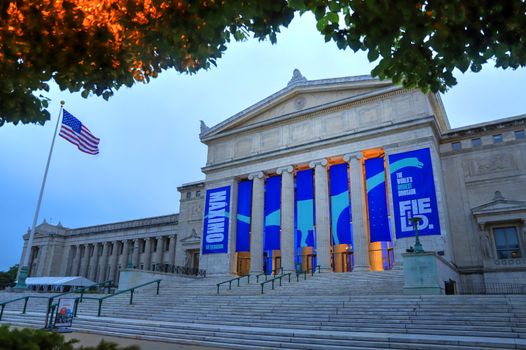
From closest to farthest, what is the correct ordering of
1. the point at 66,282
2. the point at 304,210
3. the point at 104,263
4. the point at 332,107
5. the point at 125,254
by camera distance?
1. the point at 304,210
2. the point at 332,107
3. the point at 66,282
4. the point at 125,254
5. the point at 104,263

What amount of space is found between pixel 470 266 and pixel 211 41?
2566cm

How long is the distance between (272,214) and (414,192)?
1172 cm

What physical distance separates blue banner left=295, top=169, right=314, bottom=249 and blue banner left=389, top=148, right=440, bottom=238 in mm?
6572

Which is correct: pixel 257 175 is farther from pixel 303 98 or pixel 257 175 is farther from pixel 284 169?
pixel 303 98

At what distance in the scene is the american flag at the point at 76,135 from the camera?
27.8 metres

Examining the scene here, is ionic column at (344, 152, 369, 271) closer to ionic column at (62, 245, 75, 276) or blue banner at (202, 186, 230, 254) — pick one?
blue banner at (202, 186, 230, 254)

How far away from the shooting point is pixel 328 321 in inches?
531

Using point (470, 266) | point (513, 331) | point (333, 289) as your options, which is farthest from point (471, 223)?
point (513, 331)

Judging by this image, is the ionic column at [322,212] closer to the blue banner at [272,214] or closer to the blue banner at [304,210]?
the blue banner at [304,210]

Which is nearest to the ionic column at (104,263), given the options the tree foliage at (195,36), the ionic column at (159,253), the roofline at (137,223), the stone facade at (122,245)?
the stone facade at (122,245)

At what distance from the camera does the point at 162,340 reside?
12820 mm

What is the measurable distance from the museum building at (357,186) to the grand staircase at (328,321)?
8024 mm

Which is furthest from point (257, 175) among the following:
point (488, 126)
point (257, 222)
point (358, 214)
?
point (488, 126)

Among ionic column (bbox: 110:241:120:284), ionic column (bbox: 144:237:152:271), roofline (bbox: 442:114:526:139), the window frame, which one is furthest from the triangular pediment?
ionic column (bbox: 110:241:120:284)
